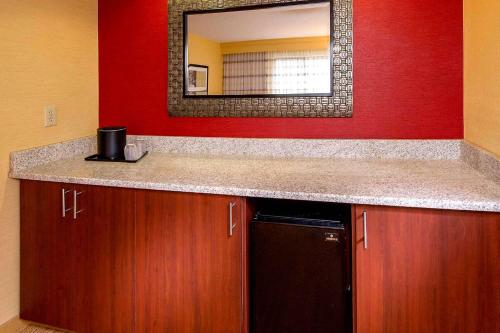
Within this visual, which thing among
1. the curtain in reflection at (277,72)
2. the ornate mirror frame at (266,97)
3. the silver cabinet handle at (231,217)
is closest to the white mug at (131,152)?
the ornate mirror frame at (266,97)

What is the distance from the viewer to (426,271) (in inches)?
62.6

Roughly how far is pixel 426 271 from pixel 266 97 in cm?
139

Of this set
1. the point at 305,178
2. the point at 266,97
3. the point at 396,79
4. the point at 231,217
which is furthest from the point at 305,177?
the point at 396,79

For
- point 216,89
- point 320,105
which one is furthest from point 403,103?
point 216,89

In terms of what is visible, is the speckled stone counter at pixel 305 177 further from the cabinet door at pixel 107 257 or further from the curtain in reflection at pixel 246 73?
the curtain in reflection at pixel 246 73

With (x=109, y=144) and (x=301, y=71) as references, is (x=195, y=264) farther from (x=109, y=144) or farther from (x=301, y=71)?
(x=301, y=71)

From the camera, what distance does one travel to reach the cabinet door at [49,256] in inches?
81.9

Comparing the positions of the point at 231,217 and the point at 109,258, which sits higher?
the point at 231,217

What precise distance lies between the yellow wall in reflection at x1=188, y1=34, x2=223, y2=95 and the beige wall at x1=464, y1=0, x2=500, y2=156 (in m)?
1.40

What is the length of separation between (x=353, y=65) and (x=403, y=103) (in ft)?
1.19

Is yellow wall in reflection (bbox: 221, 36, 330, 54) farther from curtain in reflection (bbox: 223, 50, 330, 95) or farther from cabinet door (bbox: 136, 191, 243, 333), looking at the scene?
cabinet door (bbox: 136, 191, 243, 333)

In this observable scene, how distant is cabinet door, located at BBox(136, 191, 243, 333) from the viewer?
1847mm

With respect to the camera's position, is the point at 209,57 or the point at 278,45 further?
the point at 209,57

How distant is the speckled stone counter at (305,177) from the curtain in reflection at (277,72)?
42 centimetres
